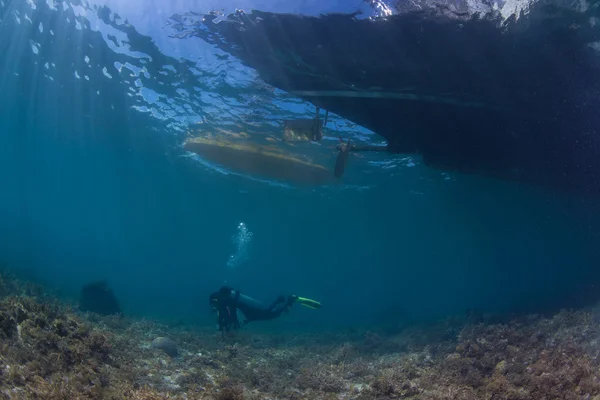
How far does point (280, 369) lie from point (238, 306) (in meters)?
3.85

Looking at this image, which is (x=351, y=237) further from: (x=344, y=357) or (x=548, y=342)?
(x=548, y=342)

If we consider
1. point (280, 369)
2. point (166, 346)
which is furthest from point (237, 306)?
point (280, 369)

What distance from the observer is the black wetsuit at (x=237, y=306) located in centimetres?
1248

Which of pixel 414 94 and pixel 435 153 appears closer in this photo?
pixel 414 94

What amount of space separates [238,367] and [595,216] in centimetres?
2485

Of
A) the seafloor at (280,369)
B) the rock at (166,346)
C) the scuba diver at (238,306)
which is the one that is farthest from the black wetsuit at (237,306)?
the rock at (166,346)

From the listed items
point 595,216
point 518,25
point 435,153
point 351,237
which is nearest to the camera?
point 518,25

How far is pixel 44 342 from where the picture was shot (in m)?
6.64

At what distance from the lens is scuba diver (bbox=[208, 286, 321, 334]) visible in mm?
Result: 12477

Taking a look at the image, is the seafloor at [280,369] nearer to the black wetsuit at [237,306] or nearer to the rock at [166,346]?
the rock at [166,346]

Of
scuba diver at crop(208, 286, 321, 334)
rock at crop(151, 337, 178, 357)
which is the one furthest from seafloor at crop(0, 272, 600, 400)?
scuba diver at crop(208, 286, 321, 334)

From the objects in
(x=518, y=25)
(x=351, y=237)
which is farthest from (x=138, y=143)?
(x=351, y=237)

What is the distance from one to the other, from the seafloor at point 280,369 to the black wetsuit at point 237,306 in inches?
54.4

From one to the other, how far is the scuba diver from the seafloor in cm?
137
